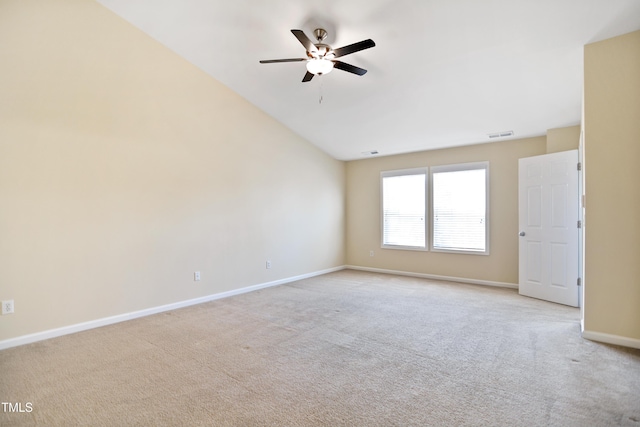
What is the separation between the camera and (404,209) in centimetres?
666

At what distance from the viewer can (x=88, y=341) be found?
10.5ft

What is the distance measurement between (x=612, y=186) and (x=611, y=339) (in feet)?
4.85

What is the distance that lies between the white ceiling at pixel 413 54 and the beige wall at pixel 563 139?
17cm

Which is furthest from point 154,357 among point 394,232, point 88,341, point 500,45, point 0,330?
point 394,232

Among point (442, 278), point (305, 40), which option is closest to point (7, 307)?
point (305, 40)

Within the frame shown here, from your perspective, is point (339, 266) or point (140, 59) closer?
point (140, 59)

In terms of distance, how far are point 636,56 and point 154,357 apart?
5.25 meters

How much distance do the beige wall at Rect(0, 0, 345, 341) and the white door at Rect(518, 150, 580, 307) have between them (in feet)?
13.5

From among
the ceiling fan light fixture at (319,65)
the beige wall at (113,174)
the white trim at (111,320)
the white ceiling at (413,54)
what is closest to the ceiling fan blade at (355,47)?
the ceiling fan light fixture at (319,65)

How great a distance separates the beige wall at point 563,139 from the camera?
186 inches

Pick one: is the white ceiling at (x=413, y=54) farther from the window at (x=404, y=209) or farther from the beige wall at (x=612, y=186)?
the window at (x=404, y=209)

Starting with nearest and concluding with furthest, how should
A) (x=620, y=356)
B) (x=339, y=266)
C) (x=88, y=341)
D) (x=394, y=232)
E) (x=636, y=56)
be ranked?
(x=620, y=356), (x=636, y=56), (x=88, y=341), (x=394, y=232), (x=339, y=266)

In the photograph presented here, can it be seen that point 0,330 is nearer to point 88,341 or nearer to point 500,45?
point 88,341

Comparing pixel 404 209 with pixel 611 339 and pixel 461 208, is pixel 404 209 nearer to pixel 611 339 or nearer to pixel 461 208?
pixel 461 208
